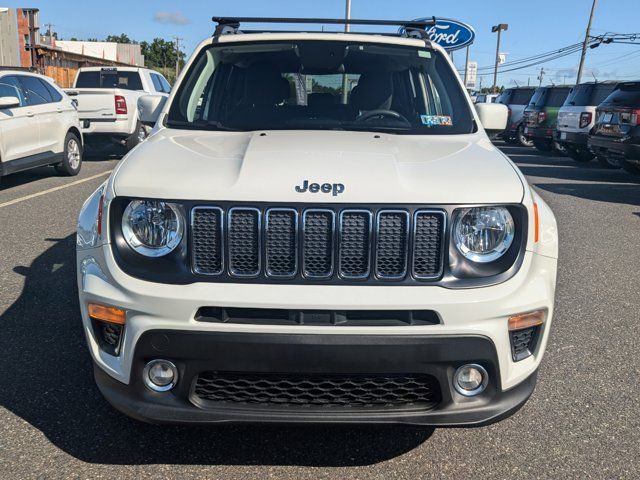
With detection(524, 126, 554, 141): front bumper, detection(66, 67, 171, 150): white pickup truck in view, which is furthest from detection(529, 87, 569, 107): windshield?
detection(66, 67, 171, 150): white pickup truck

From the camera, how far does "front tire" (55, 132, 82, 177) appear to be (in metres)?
10.7

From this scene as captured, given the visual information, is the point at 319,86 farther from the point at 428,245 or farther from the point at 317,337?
the point at 317,337

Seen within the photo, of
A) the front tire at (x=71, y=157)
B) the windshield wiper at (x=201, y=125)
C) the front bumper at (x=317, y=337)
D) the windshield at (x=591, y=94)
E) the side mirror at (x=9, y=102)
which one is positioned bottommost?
the front tire at (x=71, y=157)

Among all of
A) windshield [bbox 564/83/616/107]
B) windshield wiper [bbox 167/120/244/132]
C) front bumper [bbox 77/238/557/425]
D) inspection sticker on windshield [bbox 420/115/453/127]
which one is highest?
inspection sticker on windshield [bbox 420/115/453/127]

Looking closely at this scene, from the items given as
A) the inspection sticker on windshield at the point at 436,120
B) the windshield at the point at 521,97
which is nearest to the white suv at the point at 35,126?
the inspection sticker on windshield at the point at 436,120

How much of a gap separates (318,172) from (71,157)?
9518mm

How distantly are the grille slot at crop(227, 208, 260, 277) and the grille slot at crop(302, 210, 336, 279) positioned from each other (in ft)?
0.60

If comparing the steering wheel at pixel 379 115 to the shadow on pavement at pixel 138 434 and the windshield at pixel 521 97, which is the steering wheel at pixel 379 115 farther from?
the windshield at pixel 521 97

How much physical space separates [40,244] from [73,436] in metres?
3.72

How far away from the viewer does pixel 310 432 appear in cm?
296

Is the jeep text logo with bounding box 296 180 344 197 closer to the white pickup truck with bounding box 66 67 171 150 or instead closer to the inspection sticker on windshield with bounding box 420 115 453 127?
the inspection sticker on windshield with bounding box 420 115 453 127

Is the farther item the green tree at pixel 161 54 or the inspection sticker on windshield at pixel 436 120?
the green tree at pixel 161 54

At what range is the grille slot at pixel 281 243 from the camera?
7.83 feet

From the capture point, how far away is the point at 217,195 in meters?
2.39
